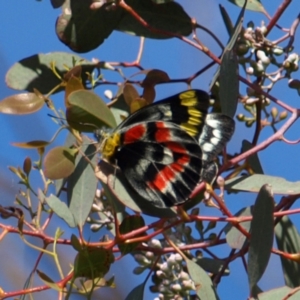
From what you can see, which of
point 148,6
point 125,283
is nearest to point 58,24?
point 148,6

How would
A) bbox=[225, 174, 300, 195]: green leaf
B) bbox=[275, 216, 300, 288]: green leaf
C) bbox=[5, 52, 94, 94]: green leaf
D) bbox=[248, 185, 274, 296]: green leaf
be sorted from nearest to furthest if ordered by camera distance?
1. bbox=[248, 185, 274, 296]: green leaf
2. bbox=[225, 174, 300, 195]: green leaf
3. bbox=[275, 216, 300, 288]: green leaf
4. bbox=[5, 52, 94, 94]: green leaf

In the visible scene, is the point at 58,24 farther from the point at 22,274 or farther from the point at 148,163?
the point at 22,274

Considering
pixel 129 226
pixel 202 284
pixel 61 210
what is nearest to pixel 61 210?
pixel 61 210

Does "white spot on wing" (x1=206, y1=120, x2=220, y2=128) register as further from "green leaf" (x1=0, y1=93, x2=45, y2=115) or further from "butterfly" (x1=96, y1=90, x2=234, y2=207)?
"green leaf" (x1=0, y1=93, x2=45, y2=115)

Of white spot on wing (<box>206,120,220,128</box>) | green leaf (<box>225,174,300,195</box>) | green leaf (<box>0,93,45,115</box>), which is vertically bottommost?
green leaf (<box>225,174,300,195</box>)

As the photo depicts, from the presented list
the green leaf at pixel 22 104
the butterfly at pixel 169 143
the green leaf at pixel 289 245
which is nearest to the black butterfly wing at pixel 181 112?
the butterfly at pixel 169 143

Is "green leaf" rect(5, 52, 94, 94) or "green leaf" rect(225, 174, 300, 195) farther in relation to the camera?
"green leaf" rect(5, 52, 94, 94)

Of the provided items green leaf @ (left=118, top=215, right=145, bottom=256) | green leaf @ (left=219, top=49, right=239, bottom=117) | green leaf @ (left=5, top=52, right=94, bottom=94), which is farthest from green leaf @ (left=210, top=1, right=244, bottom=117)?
green leaf @ (left=5, top=52, right=94, bottom=94)
